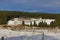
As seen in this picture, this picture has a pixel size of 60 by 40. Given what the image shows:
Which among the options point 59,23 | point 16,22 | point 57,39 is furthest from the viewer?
point 16,22

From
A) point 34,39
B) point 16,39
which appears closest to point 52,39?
point 34,39

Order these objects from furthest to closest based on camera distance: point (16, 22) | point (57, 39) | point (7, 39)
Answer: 1. point (16, 22)
2. point (57, 39)
3. point (7, 39)

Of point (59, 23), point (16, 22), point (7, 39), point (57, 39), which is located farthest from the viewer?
point (16, 22)

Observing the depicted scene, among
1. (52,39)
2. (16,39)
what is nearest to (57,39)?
(52,39)

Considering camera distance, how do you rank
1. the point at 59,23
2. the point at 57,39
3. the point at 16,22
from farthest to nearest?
the point at 16,22 < the point at 59,23 < the point at 57,39

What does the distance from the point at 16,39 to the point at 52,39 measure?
209 cm

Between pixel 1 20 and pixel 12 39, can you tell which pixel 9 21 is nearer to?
pixel 1 20

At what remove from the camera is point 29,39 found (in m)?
11.6

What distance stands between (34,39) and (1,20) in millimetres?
10407

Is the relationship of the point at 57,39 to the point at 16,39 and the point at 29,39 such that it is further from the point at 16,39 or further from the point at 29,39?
the point at 16,39

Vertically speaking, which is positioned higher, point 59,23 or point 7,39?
point 7,39

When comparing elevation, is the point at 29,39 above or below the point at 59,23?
above

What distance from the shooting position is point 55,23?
20.9 m

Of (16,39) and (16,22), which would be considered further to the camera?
(16,22)
